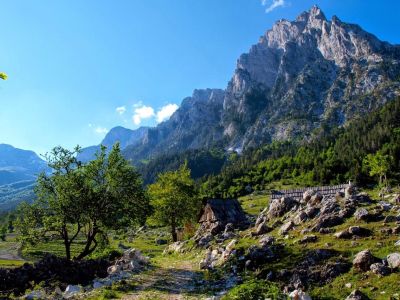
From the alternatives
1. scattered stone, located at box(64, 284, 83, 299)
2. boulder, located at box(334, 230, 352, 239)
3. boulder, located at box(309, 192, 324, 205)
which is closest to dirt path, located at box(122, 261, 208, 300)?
scattered stone, located at box(64, 284, 83, 299)

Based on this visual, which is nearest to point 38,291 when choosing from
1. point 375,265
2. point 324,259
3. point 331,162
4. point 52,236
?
point 52,236

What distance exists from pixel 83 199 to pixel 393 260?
100 feet

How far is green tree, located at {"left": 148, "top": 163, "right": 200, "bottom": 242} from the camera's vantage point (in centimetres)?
7300

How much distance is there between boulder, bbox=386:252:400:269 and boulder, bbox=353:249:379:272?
2.78 feet

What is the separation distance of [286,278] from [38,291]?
1719 centimetres

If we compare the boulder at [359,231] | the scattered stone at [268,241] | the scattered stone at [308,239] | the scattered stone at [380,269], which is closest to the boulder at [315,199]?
the scattered stone at [268,241]

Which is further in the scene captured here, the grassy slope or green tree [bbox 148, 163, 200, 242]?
green tree [bbox 148, 163, 200, 242]

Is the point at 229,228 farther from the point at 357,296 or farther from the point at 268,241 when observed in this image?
the point at 357,296

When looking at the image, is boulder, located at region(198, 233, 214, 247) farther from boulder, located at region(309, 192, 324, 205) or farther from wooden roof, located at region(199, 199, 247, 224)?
wooden roof, located at region(199, 199, 247, 224)

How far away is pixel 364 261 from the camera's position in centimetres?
2333

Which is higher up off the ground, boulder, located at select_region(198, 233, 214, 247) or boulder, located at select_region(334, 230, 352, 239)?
boulder, located at select_region(334, 230, 352, 239)

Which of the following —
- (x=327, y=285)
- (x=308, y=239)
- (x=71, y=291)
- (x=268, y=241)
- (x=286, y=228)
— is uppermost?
(x=286, y=228)

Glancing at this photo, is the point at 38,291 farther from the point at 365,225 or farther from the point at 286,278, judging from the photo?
the point at 365,225

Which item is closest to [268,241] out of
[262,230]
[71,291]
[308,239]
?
[308,239]
